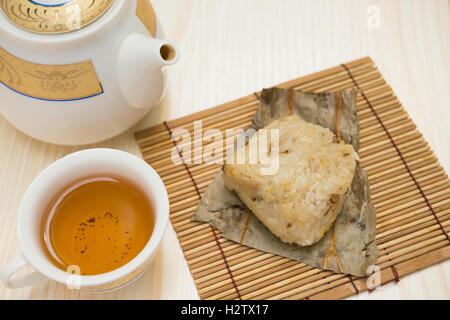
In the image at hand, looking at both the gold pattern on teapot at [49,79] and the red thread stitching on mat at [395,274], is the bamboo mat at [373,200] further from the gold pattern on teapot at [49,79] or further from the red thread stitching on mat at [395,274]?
the gold pattern on teapot at [49,79]

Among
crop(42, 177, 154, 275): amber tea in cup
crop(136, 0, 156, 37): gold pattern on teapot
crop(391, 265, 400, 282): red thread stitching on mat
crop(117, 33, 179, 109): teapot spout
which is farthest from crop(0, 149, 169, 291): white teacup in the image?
crop(391, 265, 400, 282): red thread stitching on mat

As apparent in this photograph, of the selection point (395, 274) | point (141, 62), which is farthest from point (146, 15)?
point (395, 274)

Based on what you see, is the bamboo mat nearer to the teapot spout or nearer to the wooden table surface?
the wooden table surface

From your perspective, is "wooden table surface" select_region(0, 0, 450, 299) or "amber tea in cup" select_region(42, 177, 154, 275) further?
"wooden table surface" select_region(0, 0, 450, 299)

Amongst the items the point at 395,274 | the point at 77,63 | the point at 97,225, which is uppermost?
the point at 77,63

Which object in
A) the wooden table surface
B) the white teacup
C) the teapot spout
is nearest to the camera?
the white teacup

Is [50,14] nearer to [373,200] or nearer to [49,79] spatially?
[49,79]
